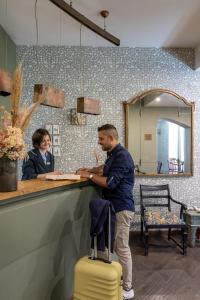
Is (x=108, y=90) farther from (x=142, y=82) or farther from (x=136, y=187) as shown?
(x=136, y=187)

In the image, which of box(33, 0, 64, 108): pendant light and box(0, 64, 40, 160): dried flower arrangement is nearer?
box(0, 64, 40, 160): dried flower arrangement

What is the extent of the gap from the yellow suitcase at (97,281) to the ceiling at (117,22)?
8.43ft

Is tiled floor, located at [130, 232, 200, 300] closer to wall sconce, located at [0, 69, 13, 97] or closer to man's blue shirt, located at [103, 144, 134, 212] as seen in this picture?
man's blue shirt, located at [103, 144, 134, 212]

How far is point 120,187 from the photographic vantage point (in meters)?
2.75

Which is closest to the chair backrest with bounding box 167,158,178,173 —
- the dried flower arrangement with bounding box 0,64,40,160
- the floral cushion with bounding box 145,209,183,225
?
the floral cushion with bounding box 145,209,183,225

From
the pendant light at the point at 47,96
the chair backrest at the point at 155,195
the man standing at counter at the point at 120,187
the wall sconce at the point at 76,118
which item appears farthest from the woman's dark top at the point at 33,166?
the chair backrest at the point at 155,195

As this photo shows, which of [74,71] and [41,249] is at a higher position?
[74,71]

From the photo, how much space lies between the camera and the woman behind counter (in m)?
2.91

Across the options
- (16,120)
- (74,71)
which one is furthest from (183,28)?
(16,120)

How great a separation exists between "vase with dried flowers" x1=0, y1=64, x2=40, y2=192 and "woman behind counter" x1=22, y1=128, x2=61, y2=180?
3.32 feet

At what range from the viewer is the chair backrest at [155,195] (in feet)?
14.9

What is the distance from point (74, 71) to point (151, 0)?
1.78 metres

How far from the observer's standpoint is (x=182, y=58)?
4719 millimetres

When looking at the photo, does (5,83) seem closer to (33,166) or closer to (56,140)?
(33,166)
